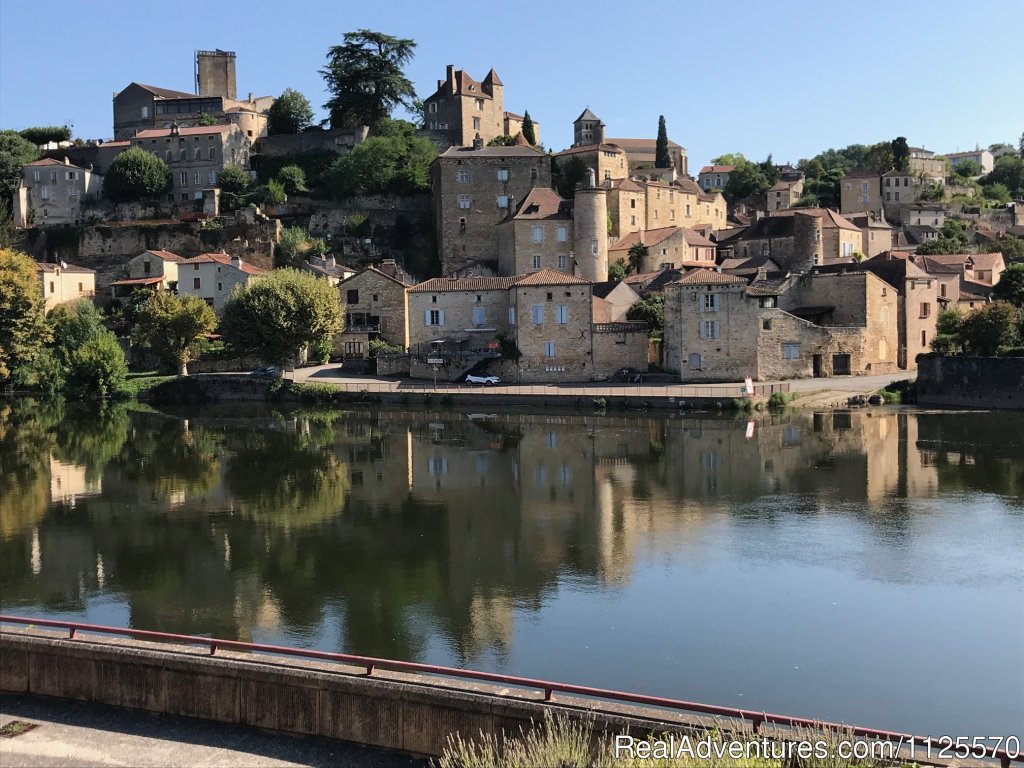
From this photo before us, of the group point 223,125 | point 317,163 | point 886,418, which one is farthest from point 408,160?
point 886,418

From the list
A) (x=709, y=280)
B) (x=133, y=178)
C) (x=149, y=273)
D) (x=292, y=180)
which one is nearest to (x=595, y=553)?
(x=709, y=280)

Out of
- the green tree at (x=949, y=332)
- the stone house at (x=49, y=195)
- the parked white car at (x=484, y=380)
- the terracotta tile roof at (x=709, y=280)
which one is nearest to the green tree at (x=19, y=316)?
the stone house at (x=49, y=195)

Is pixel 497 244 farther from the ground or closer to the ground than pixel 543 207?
closer to the ground

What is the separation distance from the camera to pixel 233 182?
56906 millimetres

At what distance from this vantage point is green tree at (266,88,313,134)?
6369 centimetres

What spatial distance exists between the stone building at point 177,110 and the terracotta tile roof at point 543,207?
70.7 feet

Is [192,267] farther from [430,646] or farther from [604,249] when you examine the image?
[430,646]

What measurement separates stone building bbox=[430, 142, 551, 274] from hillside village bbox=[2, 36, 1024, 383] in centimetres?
11

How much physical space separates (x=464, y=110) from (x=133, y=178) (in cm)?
1953

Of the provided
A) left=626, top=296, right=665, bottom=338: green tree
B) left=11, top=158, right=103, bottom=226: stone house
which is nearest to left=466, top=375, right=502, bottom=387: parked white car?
left=626, top=296, right=665, bottom=338: green tree

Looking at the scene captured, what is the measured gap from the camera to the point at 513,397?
37250 mm

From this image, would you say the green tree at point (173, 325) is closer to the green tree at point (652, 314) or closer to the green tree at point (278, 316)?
the green tree at point (278, 316)

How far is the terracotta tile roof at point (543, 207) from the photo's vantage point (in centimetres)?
4822

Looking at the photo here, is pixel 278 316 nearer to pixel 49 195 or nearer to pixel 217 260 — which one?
pixel 217 260
